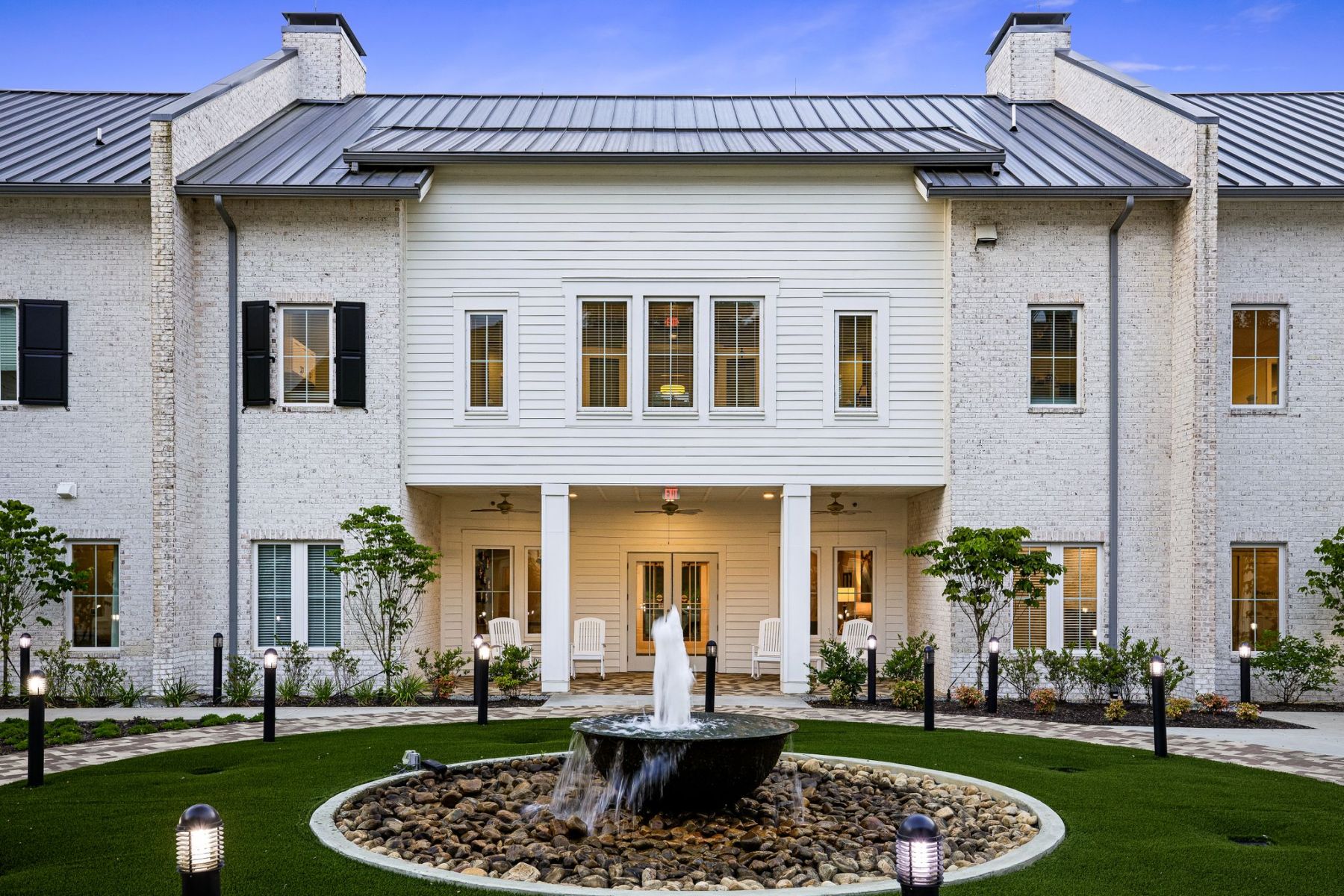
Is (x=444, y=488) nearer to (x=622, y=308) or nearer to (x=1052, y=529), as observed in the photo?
(x=622, y=308)

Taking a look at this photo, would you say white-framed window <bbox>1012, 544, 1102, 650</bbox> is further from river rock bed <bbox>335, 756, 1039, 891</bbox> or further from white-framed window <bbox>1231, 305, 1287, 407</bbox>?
river rock bed <bbox>335, 756, 1039, 891</bbox>

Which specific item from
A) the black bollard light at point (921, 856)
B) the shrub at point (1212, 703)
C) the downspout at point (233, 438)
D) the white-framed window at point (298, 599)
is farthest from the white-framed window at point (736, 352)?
the black bollard light at point (921, 856)

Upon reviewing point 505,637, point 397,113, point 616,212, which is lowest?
point 505,637

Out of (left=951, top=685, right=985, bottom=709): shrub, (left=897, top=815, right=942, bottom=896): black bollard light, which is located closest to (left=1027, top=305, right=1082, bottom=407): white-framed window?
(left=951, top=685, right=985, bottom=709): shrub

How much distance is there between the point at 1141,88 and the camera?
18594mm

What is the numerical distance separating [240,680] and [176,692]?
0.87 meters

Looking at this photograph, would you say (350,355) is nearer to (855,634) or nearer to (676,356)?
(676,356)

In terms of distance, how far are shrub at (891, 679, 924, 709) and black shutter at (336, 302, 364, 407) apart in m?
8.83

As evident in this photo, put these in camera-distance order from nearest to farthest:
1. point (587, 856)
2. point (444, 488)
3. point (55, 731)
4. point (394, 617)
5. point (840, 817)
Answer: point (587, 856) → point (840, 817) → point (55, 731) → point (394, 617) → point (444, 488)

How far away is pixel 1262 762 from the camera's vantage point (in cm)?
1155

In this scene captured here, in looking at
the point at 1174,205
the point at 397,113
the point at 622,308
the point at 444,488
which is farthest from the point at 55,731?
the point at 1174,205

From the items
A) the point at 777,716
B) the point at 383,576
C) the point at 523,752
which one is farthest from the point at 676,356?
the point at 523,752

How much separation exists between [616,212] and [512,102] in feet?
20.5

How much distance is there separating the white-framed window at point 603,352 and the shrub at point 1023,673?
22.8ft
